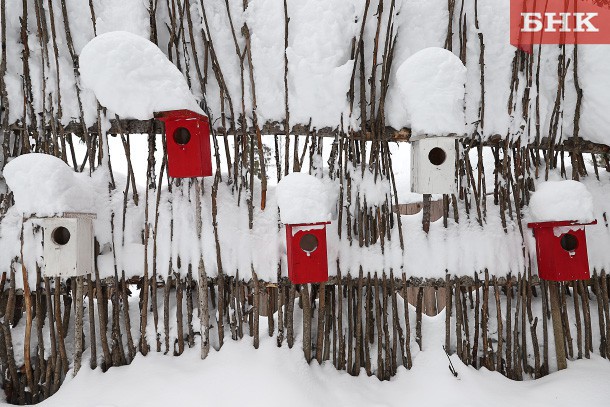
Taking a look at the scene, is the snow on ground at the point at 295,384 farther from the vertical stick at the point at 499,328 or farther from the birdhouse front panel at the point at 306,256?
the birdhouse front panel at the point at 306,256

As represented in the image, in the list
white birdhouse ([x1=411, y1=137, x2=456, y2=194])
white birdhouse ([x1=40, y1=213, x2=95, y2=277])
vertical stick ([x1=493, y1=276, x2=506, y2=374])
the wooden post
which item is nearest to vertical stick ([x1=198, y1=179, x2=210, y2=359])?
white birdhouse ([x1=40, y1=213, x2=95, y2=277])

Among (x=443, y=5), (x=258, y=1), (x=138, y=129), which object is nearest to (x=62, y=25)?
(x=138, y=129)

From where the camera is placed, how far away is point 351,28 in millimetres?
2102

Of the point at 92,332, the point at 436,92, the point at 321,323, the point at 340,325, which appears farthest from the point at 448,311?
the point at 92,332

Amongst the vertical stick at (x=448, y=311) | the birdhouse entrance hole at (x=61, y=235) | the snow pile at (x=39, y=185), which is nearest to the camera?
the snow pile at (x=39, y=185)

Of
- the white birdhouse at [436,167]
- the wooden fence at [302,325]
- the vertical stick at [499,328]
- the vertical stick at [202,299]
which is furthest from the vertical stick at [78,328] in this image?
the vertical stick at [499,328]

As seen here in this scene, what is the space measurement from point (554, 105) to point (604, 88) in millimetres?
278

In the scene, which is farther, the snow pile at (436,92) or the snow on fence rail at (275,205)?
the snow on fence rail at (275,205)

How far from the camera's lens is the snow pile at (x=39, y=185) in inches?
67.3

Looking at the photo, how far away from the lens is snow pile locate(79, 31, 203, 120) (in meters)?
1.71

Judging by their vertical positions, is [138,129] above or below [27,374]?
above

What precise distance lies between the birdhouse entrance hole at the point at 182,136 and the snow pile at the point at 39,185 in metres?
0.53

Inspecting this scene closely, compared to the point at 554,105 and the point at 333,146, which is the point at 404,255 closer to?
the point at 333,146

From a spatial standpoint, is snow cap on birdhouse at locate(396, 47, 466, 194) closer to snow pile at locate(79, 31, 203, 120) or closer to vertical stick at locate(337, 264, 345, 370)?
vertical stick at locate(337, 264, 345, 370)
